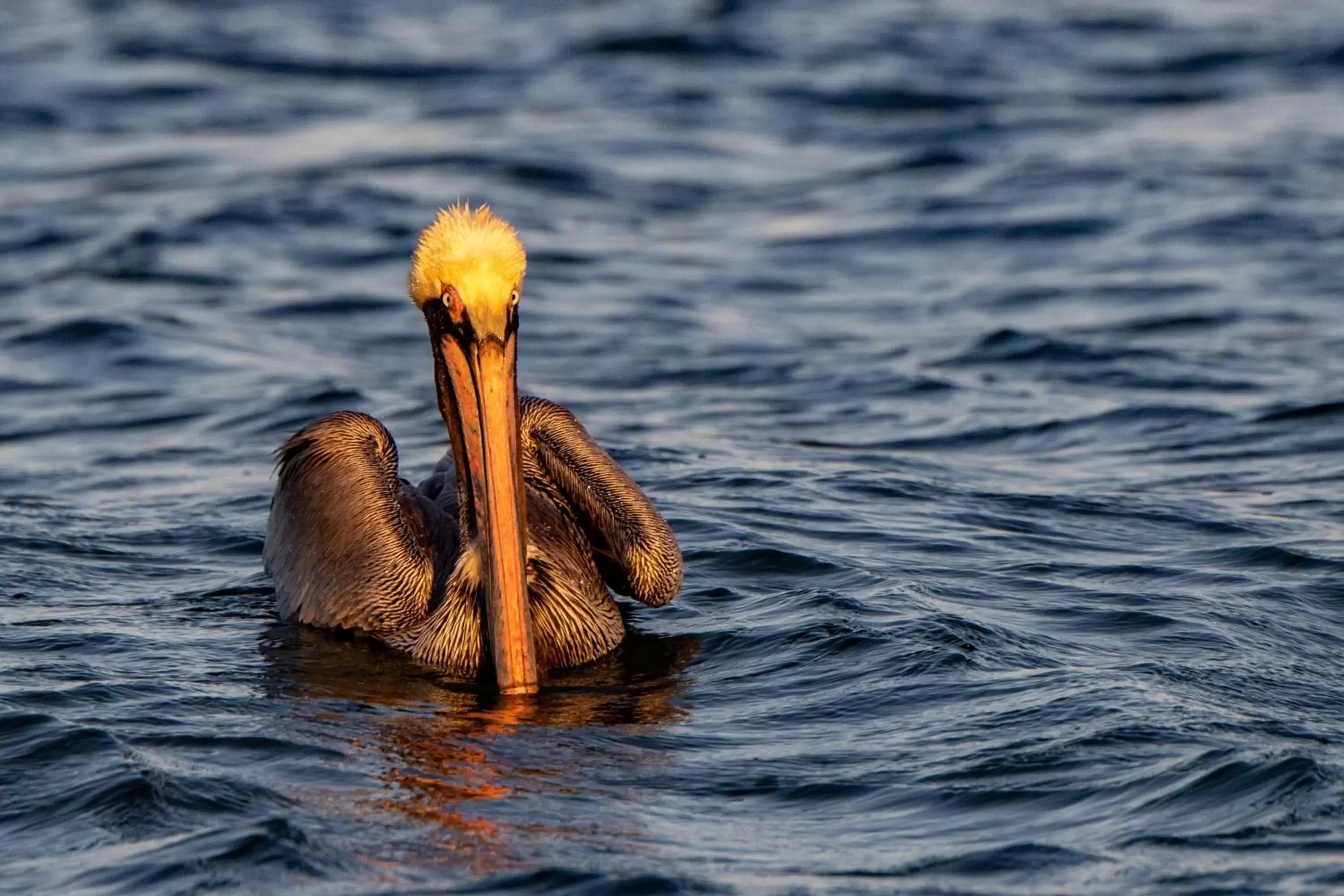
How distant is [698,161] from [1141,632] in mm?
8987

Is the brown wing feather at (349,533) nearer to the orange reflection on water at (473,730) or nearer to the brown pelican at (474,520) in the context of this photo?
the brown pelican at (474,520)

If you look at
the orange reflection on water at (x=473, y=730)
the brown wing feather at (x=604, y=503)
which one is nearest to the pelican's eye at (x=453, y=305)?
the brown wing feather at (x=604, y=503)

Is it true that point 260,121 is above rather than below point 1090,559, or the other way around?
above

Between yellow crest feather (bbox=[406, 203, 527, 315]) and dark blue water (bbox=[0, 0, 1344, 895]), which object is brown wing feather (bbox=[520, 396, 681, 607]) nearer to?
dark blue water (bbox=[0, 0, 1344, 895])

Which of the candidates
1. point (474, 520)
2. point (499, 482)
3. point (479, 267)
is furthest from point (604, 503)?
point (479, 267)

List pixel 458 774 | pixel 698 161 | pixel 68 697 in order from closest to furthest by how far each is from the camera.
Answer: pixel 458 774
pixel 68 697
pixel 698 161

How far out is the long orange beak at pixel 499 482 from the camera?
19.5 feet

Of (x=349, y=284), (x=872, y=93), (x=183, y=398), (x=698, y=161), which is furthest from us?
(x=872, y=93)

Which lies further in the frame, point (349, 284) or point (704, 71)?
point (704, 71)

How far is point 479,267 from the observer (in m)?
5.86

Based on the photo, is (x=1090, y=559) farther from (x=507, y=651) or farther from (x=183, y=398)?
(x=183, y=398)

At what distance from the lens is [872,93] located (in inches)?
658

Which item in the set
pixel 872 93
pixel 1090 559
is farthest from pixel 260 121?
pixel 1090 559

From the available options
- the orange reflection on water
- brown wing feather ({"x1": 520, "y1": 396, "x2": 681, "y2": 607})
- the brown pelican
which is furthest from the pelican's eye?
the orange reflection on water
